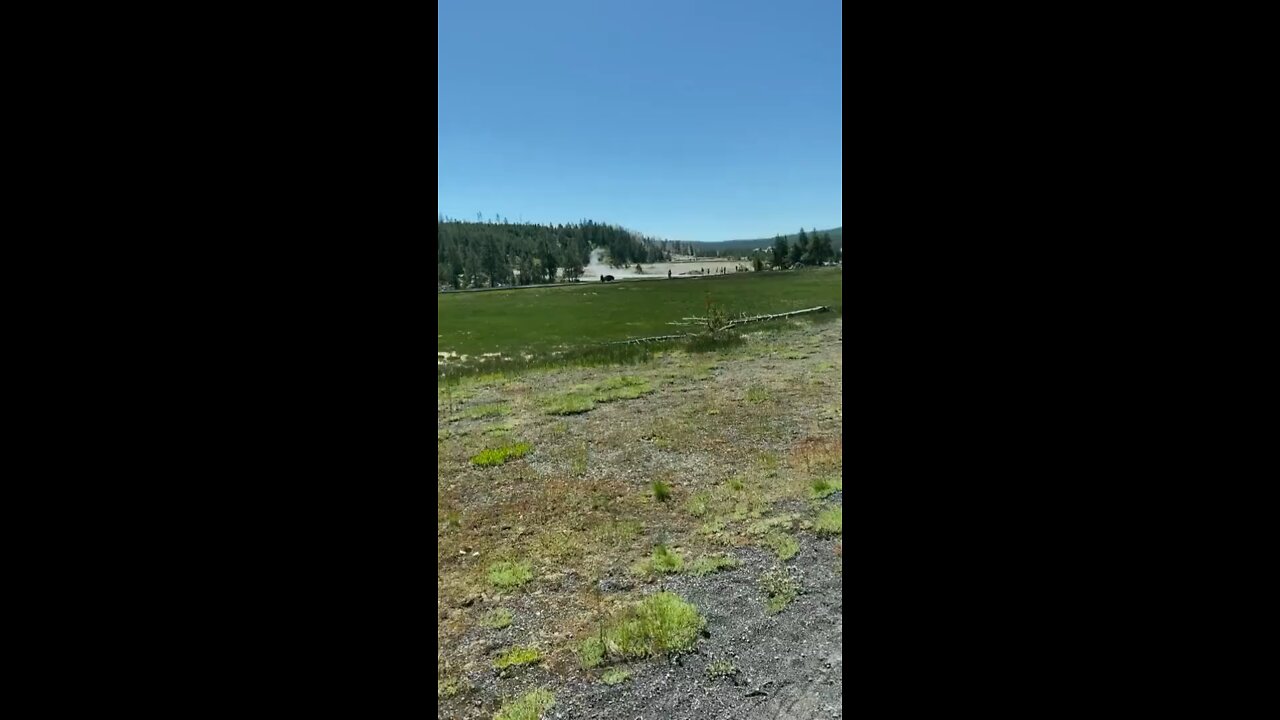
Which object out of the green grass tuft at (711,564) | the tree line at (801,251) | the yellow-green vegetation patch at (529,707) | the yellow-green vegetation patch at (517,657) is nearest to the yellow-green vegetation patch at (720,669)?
the yellow-green vegetation patch at (529,707)

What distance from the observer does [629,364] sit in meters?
14.0

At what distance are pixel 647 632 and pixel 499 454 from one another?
14.1ft

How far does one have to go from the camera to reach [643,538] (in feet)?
16.4

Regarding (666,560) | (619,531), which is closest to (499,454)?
(619,531)

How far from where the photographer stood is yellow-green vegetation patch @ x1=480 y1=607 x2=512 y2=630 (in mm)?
3658

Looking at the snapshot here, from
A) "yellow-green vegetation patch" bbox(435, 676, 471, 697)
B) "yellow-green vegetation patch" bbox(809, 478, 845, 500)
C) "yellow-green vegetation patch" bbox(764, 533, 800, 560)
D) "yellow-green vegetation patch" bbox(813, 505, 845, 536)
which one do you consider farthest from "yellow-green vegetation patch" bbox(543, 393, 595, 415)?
"yellow-green vegetation patch" bbox(435, 676, 471, 697)

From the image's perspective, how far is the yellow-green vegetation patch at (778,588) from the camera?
3.66m

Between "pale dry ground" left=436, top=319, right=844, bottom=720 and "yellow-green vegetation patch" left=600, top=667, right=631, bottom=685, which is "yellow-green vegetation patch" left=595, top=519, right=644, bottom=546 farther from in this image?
"yellow-green vegetation patch" left=600, top=667, right=631, bottom=685

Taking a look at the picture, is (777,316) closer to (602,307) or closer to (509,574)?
(602,307)
